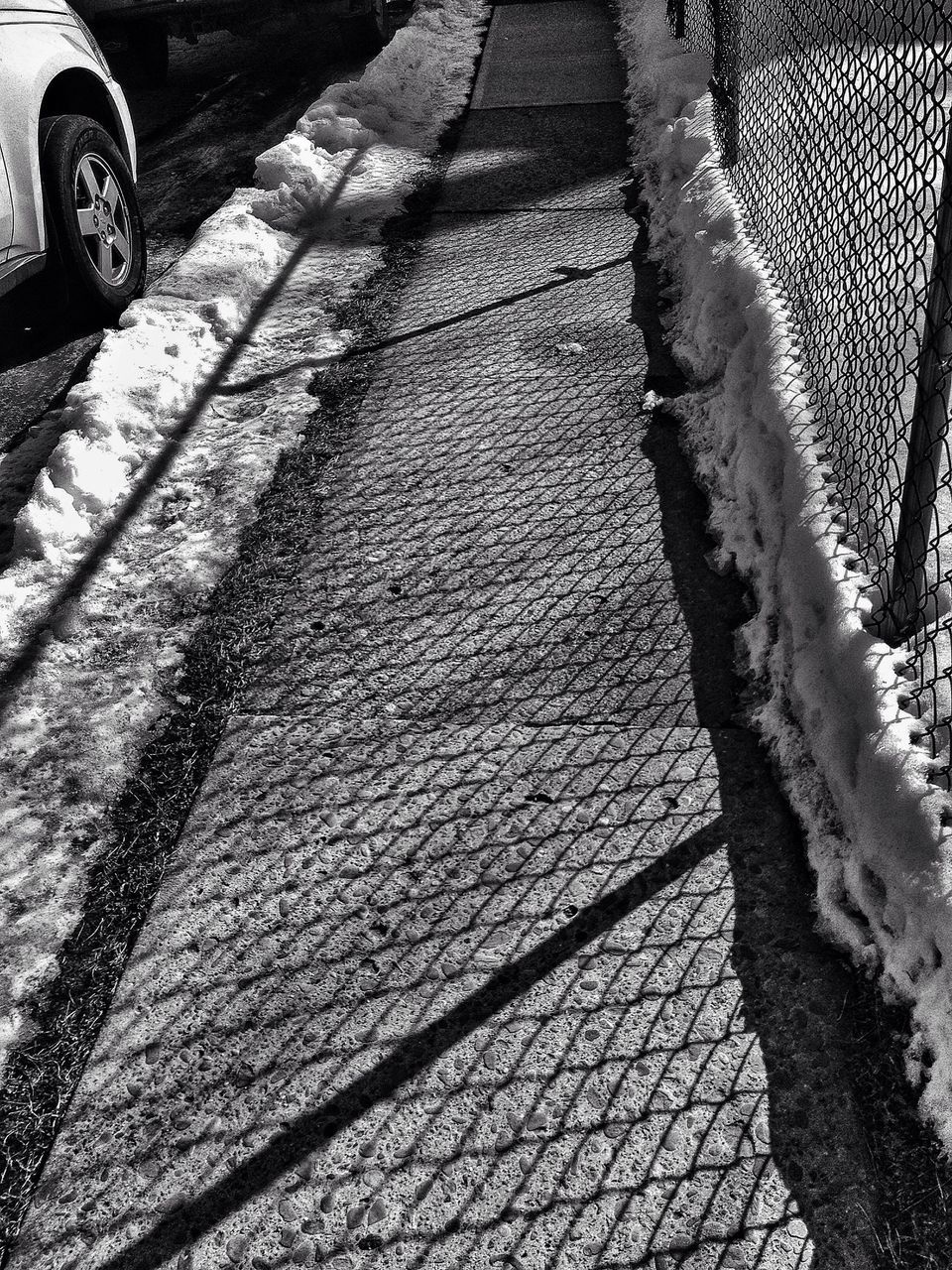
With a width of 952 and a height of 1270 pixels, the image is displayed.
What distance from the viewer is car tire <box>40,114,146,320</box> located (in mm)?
4781

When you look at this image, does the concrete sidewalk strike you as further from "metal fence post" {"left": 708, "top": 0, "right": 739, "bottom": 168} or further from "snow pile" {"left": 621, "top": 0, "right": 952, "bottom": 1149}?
"metal fence post" {"left": 708, "top": 0, "right": 739, "bottom": 168}

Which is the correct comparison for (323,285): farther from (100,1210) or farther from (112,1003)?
(100,1210)

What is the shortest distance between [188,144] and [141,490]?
5.36m

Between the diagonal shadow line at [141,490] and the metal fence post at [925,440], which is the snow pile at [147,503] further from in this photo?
the metal fence post at [925,440]

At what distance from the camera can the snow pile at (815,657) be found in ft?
7.29

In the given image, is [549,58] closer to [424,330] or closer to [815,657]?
[424,330]

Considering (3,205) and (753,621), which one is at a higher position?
(3,205)

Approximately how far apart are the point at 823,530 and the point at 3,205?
11.5 feet

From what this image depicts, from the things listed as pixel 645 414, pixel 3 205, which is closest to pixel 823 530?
pixel 645 414

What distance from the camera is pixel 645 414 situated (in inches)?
174

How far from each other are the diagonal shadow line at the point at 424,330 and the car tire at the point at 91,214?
0.96m

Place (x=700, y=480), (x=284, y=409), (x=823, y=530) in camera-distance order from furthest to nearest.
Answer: (x=284, y=409), (x=700, y=480), (x=823, y=530)

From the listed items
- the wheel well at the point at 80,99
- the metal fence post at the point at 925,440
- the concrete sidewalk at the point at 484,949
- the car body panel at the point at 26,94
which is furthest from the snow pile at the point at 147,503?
the metal fence post at the point at 925,440

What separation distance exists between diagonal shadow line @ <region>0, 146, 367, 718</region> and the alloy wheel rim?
0.72m
